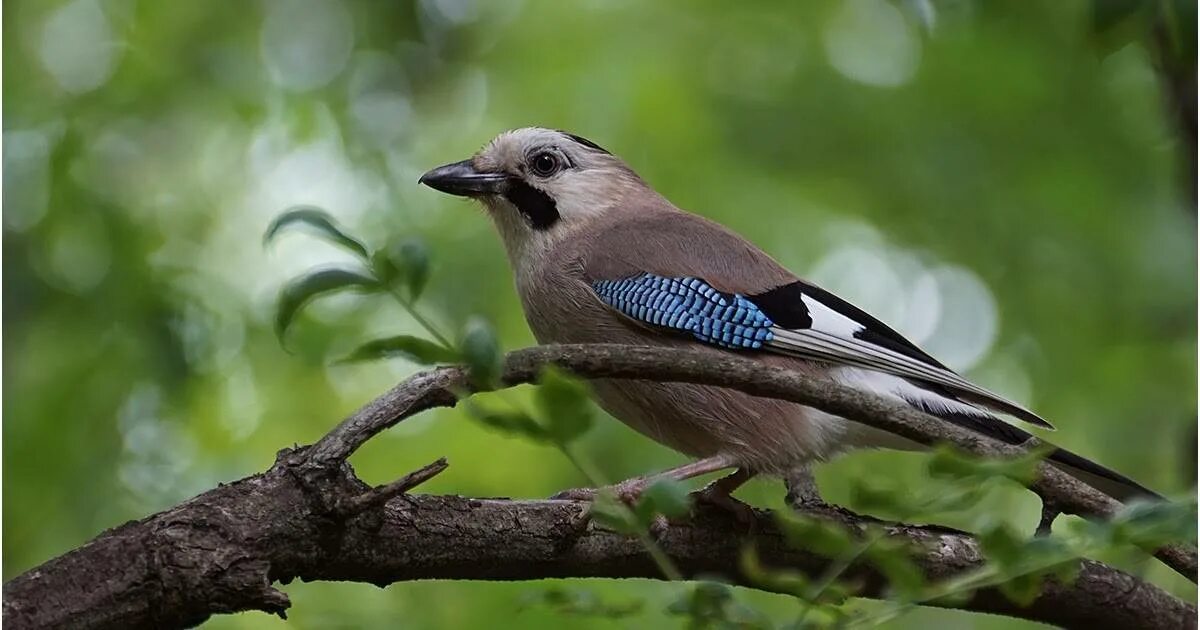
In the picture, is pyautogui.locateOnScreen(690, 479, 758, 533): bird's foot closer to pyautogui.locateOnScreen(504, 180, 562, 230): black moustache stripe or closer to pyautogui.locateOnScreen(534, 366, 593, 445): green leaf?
pyautogui.locateOnScreen(504, 180, 562, 230): black moustache stripe

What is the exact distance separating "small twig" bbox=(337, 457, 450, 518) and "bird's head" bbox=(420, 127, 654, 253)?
192 centimetres

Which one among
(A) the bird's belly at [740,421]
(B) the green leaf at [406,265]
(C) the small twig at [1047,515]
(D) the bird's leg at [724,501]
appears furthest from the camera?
(A) the bird's belly at [740,421]

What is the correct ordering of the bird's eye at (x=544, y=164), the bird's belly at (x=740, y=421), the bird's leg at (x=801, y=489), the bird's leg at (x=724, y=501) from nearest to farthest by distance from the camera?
the bird's leg at (x=724, y=501) → the bird's leg at (x=801, y=489) → the bird's belly at (x=740, y=421) → the bird's eye at (x=544, y=164)

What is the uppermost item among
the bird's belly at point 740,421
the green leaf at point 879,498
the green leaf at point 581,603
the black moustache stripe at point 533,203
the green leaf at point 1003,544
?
the black moustache stripe at point 533,203

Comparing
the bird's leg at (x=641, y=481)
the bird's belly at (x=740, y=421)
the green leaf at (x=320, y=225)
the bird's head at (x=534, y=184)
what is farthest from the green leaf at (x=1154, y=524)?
the bird's head at (x=534, y=184)

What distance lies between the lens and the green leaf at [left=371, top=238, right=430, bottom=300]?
1.91 meters

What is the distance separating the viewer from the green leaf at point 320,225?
195cm

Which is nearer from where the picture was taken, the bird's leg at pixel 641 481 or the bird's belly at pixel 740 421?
the bird's leg at pixel 641 481

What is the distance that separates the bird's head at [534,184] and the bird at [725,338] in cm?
4

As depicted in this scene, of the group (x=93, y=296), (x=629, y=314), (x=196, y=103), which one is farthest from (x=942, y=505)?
(x=196, y=103)

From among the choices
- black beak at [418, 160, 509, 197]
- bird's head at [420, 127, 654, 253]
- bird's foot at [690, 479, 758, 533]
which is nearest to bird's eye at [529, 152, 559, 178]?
bird's head at [420, 127, 654, 253]

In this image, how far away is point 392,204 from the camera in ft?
20.2

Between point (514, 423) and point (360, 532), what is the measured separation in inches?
41.6

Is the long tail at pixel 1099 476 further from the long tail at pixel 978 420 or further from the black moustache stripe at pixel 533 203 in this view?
the black moustache stripe at pixel 533 203
